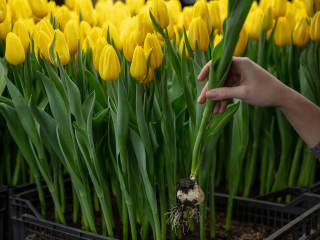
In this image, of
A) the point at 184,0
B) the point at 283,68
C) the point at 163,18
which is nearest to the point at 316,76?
the point at 283,68

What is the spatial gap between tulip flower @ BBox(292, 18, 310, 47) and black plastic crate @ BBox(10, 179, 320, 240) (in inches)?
18.2

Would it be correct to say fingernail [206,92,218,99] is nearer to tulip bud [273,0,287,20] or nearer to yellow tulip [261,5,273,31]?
yellow tulip [261,5,273,31]

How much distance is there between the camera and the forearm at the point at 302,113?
2.59ft

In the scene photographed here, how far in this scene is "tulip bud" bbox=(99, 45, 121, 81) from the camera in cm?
74

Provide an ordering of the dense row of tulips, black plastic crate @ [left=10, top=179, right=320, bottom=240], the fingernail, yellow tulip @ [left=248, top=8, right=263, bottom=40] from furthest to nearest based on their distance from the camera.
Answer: yellow tulip @ [left=248, top=8, right=263, bottom=40]
black plastic crate @ [left=10, top=179, right=320, bottom=240]
the dense row of tulips
the fingernail

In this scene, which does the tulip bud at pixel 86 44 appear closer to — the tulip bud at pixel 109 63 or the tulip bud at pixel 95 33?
the tulip bud at pixel 95 33

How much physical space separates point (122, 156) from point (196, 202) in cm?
20

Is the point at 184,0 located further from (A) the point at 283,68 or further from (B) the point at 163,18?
(B) the point at 163,18

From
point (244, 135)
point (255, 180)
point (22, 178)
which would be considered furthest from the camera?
point (255, 180)

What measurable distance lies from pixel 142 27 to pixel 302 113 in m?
0.40

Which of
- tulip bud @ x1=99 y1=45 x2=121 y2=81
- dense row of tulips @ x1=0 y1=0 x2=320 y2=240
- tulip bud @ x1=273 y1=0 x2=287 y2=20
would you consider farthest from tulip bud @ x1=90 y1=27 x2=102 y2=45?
tulip bud @ x1=273 y1=0 x2=287 y2=20

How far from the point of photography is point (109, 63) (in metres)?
0.74

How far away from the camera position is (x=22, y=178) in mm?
1309

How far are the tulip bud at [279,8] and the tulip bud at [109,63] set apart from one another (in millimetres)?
669
